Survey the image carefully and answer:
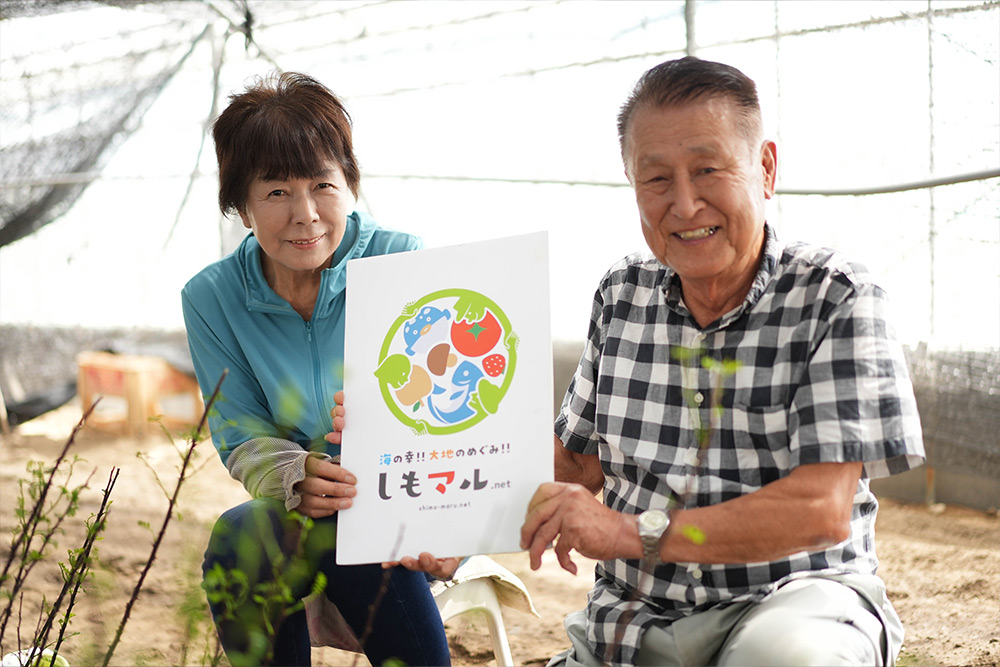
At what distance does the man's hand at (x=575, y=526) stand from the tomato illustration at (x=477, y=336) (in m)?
0.26

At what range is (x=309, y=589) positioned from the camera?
1.83 m

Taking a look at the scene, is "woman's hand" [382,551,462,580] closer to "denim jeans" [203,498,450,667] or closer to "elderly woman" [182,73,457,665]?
"elderly woman" [182,73,457,665]

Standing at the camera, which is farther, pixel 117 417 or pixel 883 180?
pixel 117 417

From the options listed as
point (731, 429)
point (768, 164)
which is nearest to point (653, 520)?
point (731, 429)

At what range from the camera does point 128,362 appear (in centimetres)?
631

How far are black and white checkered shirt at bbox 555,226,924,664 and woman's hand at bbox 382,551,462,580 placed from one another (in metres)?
0.27

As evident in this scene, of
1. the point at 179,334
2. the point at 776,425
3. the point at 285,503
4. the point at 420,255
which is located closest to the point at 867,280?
the point at 776,425

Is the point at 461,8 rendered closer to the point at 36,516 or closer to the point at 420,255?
the point at 420,255

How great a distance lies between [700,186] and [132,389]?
5.59 metres

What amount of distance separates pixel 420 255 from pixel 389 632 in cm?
76

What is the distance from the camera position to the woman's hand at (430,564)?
154 centimetres

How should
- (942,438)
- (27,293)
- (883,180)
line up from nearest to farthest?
(942,438) → (883,180) → (27,293)

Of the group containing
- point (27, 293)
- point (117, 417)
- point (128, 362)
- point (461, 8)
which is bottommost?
point (117, 417)

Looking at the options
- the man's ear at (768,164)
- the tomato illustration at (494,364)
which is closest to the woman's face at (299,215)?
the tomato illustration at (494,364)
